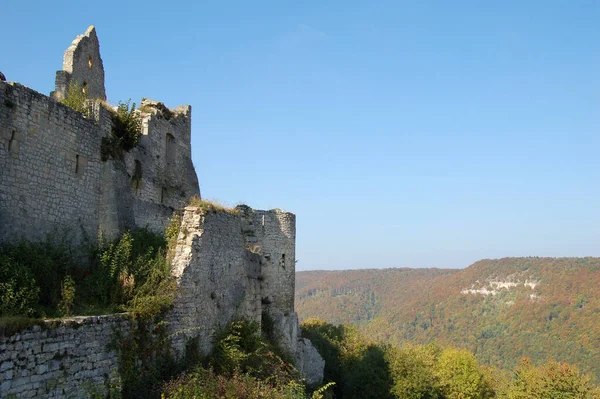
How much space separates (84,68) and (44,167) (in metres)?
8.95

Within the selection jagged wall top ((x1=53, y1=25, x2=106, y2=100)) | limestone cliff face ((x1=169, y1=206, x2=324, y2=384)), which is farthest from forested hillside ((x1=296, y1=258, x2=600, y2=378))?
limestone cliff face ((x1=169, y1=206, x2=324, y2=384))

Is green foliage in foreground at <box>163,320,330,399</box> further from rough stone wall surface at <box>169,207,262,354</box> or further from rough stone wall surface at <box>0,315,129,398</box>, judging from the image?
rough stone wall surface at <box>0,315,129,398</box>

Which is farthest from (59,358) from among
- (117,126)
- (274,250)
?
(274,250)

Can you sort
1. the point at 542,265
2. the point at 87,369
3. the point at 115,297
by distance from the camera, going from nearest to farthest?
the point at 87,369 → the point at 115,297 → the point at 542,265

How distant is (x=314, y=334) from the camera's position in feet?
141

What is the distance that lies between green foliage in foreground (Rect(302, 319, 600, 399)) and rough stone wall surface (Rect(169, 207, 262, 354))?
68.5 ft

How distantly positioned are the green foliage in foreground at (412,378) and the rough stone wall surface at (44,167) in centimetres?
2574

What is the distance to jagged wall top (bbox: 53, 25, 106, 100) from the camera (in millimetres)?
17719

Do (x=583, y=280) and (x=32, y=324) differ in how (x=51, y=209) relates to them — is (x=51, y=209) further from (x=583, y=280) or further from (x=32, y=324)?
(x=583, y=280)

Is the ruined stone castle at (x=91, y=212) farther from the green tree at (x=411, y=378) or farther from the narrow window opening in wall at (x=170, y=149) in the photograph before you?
the green tree at (x=411, y=378)

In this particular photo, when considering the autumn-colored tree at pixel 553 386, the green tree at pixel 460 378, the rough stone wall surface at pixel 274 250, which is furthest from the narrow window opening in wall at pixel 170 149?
the green tree at pixel 460 378

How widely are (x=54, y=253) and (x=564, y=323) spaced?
→ 460ft

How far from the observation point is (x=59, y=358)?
26.8 ft

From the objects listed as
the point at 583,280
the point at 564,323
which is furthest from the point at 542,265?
the point at 564,323
